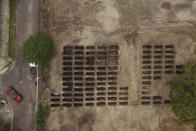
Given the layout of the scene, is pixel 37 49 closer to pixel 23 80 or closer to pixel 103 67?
pixel 23 80

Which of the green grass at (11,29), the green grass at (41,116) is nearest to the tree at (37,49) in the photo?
the green grass at (11,29)

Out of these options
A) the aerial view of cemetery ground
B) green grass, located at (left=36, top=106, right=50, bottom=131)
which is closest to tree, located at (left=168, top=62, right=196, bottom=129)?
the aerial view of cemetery ground

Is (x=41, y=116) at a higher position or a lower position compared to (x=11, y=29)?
lower

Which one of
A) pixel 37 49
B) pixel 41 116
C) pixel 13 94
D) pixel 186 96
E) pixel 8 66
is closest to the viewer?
pixel 186 96

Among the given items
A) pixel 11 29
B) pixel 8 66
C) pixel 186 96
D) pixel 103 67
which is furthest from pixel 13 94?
pixel 186 96

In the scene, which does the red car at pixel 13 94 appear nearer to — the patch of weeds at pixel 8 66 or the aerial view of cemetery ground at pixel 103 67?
the aerial view of cemetery ground at pixel 103 67

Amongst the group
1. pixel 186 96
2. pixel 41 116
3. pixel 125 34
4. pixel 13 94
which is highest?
pixel 125 34

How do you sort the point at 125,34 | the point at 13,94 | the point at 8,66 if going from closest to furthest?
the point at 13,94 < the point at 125,34 < the point at 8,66

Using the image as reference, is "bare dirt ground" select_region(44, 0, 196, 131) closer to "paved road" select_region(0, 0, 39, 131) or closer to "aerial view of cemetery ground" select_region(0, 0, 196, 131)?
"aerial view of cemetery ground" select_region(0, 0, 196, 131)
